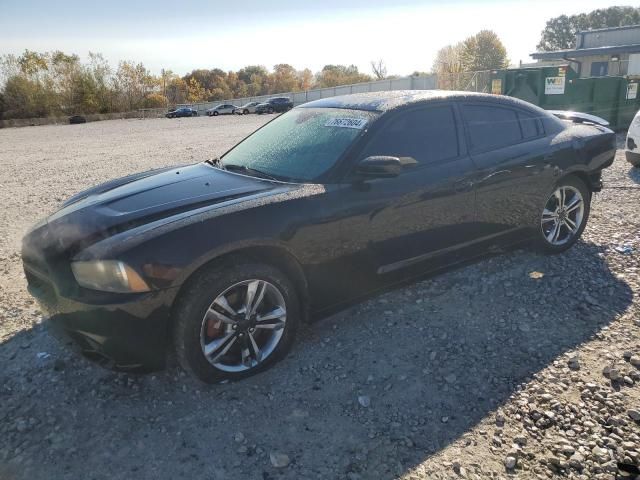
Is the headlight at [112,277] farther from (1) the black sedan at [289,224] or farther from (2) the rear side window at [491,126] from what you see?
(2) the rear side window at [491,126]

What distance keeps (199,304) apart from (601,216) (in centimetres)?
512

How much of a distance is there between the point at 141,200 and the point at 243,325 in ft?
3.63

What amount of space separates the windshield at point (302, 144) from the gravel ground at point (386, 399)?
1.18 metres

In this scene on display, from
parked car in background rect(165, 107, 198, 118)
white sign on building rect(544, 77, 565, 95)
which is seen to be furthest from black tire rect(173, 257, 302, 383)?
parked car in background rect(165, 107, 198, 118)

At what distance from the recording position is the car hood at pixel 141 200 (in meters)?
2.97

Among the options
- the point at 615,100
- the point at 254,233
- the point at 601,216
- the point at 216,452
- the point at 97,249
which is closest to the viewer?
the point at 216,452

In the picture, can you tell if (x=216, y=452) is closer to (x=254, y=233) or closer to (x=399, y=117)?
(x=254, y=233)

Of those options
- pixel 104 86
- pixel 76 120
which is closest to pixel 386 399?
pixel 76 120

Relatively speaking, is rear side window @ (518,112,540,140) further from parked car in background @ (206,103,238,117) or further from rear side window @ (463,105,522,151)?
parked car in background @ (206,103,238,117)

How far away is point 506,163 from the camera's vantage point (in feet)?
13.5

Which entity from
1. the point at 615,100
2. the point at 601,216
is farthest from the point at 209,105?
the point at 601,216

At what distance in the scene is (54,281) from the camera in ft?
9.45

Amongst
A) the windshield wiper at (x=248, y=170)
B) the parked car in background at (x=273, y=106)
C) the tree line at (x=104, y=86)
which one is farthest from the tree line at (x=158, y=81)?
the windshield wiper at (x=248, y=170)

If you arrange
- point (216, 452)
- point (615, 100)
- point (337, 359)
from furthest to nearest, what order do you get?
1. point (615, 100)
2. point (337, 359)
3. point (216, 452)
